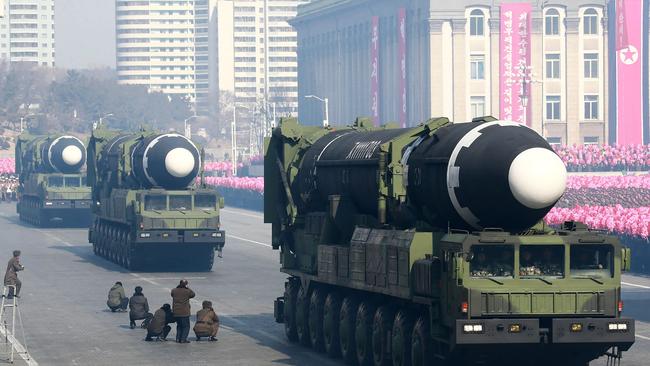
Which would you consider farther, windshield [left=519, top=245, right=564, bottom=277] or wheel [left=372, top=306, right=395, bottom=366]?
wheel [left=372, top=306, right=395, bottom=366]

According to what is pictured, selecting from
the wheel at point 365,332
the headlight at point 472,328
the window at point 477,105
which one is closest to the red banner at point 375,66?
the window at point 477,105

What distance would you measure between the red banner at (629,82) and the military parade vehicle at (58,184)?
67.2 m

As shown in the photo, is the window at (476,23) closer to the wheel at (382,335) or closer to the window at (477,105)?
the window at (477,105)

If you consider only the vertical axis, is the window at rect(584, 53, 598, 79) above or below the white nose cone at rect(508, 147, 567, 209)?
above

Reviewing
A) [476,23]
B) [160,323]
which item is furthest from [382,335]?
[476,23]

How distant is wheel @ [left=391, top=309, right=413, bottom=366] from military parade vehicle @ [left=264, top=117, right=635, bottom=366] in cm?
2

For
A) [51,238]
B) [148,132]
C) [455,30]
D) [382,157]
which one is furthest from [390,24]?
[382,157]

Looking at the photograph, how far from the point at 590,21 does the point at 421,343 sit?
129 m

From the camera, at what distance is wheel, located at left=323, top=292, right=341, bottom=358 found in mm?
30297

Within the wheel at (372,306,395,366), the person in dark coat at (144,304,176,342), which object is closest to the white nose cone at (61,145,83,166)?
the person in dark coat at (144,304,176,342)

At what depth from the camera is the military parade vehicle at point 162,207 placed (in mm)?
50406

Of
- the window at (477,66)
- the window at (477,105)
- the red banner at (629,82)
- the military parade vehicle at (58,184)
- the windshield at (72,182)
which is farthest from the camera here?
the window at (477,105)

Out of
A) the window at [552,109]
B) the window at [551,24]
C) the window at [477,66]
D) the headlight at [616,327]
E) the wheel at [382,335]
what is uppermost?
the window at [551,24]

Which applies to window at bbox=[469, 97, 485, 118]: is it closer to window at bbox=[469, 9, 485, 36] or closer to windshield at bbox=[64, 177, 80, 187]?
window at bbox=[469, 9, 485, 36]
